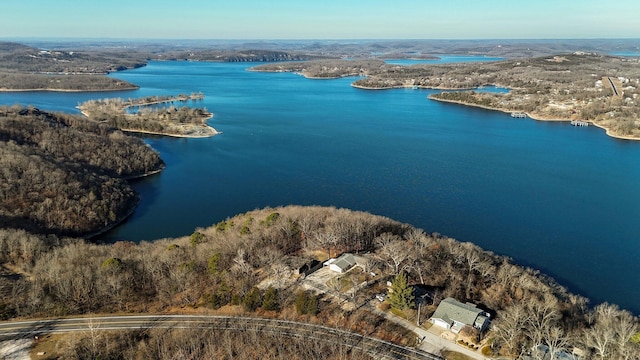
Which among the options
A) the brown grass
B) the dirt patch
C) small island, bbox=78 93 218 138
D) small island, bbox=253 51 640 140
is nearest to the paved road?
the brown grass

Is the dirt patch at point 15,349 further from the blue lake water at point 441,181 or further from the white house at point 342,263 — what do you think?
the blue lake water at point 441,181

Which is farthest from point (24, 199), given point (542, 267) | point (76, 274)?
point (542, 267)

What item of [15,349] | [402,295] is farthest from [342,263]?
[15,349]

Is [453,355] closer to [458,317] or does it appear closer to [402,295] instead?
[458,317]

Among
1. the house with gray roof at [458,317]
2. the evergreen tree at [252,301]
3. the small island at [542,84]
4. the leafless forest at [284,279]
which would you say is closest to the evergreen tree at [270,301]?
the leafless forest at [284,279]

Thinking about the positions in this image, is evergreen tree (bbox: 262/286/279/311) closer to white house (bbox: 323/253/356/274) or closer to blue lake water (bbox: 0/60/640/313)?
white house (bbox: 323/253/356/274)
